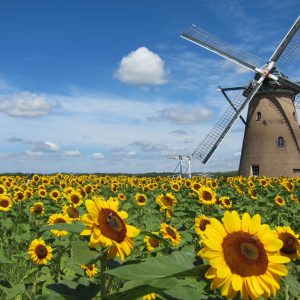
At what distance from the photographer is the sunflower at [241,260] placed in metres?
1.98

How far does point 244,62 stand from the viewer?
34.4 m

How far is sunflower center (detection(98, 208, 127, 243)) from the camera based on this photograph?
255 cm

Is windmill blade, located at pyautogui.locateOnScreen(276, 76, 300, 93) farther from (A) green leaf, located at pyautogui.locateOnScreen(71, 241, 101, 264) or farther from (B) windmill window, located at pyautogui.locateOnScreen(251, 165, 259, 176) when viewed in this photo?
(A) green leaf, located at pyautogui.locateOnScreen(71, 241, 101, 264)

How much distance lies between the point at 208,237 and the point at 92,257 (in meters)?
0.63

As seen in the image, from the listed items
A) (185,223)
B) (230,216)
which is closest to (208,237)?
(230,216)

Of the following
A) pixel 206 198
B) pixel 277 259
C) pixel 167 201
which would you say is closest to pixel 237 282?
pixel 277 259

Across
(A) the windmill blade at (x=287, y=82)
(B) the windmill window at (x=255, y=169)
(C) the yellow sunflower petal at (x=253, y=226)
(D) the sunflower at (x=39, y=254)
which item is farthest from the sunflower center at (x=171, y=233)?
(A) the windmill blade at (x=287, y=82)

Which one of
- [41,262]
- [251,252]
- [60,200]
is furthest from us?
[60,200]

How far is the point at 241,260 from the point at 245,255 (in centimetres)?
3

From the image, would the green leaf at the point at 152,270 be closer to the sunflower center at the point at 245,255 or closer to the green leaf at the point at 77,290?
the sunflower center at the point at 245,255

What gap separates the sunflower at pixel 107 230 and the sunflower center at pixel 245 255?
613mm

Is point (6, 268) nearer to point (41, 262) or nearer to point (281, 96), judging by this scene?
point (41, 262)

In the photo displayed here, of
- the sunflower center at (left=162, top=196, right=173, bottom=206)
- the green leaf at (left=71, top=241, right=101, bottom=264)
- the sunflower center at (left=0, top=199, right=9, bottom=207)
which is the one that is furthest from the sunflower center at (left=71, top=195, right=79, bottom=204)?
the green leaf at (left=71, top=241, right=101, bottom=264)

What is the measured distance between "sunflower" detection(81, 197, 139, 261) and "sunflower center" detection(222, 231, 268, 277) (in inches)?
24.1
